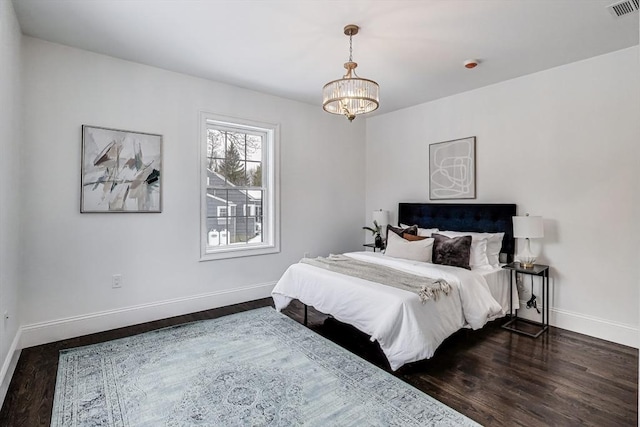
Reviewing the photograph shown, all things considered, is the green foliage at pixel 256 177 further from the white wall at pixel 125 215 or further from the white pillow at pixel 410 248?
the white pillow at pixel 410 248

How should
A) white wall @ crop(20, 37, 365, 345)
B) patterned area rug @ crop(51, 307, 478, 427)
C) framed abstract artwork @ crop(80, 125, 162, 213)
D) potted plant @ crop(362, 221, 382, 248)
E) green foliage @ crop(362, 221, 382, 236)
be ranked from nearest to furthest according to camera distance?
1. patterned area rug @ crop(51, 307, 478, 427)
2. white wall @ crop(20, 37, 365, 345)
3. framed abstract artwork @ crop(80, 125, 162, 213)
4. potted plant @ crop(362, 221, 382, 248)
5. green foliage @ crop(362, 221, 382, 236)

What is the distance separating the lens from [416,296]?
7.92 ft

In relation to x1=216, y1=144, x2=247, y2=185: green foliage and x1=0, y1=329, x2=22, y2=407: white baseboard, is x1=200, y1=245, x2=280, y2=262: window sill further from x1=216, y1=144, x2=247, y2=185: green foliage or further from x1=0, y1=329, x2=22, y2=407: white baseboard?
x1=0, y1=329, x2=22, y2=407: white baseboard

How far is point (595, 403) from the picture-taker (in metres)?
2.05

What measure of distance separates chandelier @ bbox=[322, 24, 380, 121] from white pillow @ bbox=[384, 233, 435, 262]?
1.56 metres

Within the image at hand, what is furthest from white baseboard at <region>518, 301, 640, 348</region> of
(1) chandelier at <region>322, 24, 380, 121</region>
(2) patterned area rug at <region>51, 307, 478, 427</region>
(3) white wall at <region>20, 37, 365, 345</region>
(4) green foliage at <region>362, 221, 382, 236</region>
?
(3) white wall at <region>20, 37, 365, 345</region>

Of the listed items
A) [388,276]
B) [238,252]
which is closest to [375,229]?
[238,252]

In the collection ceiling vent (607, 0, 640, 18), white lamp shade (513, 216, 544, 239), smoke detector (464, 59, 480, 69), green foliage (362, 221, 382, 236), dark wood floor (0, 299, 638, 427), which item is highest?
smoke detector (464, 59, 480, 69)

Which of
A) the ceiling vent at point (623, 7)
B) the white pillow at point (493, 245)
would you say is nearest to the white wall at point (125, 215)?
the white pillow at point (493, 245)

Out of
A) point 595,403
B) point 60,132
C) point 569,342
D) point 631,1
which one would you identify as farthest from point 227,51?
point 569,342

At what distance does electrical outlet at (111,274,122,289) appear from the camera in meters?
3.22

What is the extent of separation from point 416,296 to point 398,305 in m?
0.17

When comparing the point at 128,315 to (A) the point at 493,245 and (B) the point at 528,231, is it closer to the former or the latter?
(A) the point at 493,245

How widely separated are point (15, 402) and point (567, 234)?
4607mm
